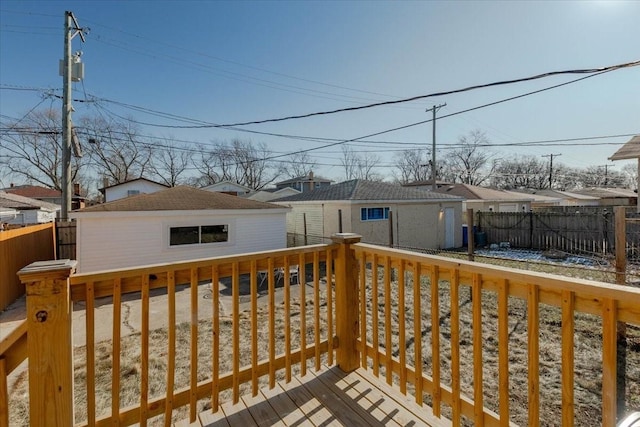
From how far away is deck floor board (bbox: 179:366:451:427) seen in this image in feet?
6.60

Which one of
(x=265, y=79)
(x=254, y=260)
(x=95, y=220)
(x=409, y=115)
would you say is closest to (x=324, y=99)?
(x=265, y=79)

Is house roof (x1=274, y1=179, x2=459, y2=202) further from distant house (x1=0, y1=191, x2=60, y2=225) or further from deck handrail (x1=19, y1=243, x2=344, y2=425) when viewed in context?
distant house (x1=0, y1=191, x2=60, y2=225)

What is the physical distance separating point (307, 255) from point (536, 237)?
1493 centimetres

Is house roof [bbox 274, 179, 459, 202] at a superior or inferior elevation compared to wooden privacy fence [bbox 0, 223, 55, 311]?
superior

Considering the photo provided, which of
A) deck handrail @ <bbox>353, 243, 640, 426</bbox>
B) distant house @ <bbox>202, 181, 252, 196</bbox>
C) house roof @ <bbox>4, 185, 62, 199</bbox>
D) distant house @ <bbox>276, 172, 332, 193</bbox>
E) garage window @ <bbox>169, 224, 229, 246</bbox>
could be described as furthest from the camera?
house roof @ <bbox>4, 185, 62, 199</bbox>

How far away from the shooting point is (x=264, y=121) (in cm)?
1069

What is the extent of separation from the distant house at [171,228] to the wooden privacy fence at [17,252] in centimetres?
119

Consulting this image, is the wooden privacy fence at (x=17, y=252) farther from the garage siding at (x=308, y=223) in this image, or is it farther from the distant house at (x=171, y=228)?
the garage siding at (x=308, y=223)

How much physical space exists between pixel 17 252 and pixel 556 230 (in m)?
18.3

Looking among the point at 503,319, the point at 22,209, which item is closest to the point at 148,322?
the point at 503,319

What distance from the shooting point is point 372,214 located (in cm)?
1260

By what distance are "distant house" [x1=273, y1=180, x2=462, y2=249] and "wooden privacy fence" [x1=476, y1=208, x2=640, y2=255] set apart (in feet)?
5.74

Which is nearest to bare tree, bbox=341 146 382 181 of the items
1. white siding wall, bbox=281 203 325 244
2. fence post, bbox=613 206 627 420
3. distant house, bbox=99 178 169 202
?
distant house, bbox=99 178 169 202

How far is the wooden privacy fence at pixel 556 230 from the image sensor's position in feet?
38.9
